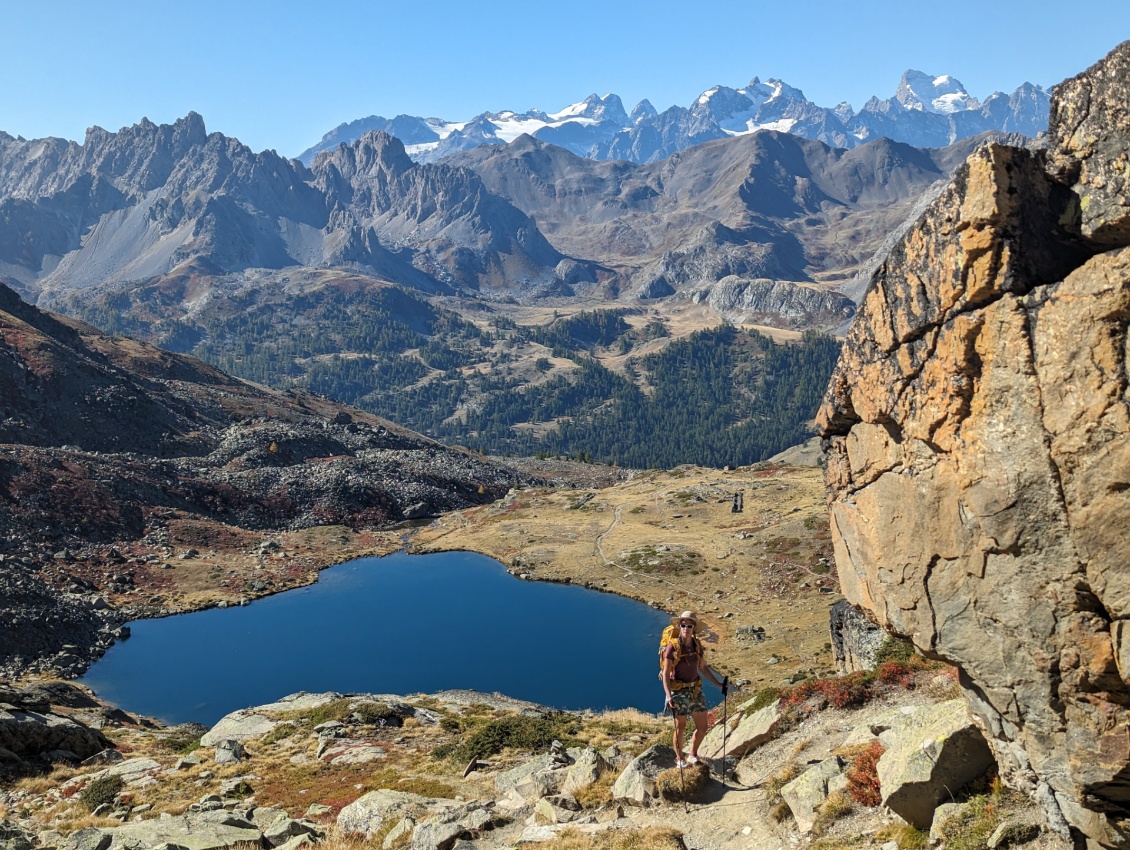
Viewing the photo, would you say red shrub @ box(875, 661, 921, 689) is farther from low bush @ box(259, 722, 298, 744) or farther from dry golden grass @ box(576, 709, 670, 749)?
low bush @ box(259, 722, 298, 744)

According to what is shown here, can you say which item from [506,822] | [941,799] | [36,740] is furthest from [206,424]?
[941,799]

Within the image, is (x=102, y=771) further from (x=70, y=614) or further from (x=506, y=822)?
(x=70, y=614)

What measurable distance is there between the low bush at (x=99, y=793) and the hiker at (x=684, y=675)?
21.0m

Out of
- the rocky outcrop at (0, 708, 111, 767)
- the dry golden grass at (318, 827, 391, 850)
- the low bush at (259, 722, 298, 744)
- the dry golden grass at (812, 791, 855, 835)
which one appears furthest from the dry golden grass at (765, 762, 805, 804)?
the rocky outcrop at (0, 708, 111, 767)

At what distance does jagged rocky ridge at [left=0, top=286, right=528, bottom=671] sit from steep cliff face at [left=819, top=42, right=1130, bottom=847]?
233 feet

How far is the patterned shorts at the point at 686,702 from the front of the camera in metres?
20.4

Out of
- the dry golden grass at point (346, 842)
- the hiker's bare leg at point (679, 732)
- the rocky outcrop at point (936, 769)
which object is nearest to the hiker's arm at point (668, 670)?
the hiker's bare leg at point (679, 732)

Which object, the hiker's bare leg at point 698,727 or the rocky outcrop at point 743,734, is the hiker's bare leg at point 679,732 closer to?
the hiker's bare leg at point 698,727

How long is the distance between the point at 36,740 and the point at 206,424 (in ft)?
420

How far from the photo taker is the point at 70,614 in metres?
73.2

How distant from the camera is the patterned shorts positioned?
66.8 ft

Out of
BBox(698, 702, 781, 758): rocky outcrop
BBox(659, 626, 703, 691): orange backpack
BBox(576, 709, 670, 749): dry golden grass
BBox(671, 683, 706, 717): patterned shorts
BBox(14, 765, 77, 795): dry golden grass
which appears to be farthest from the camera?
BBox(576, 709, 670, 749): dry golden grass

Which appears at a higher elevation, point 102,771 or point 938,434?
point 938,434

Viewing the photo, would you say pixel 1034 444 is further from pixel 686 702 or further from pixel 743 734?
pixel 743 734
